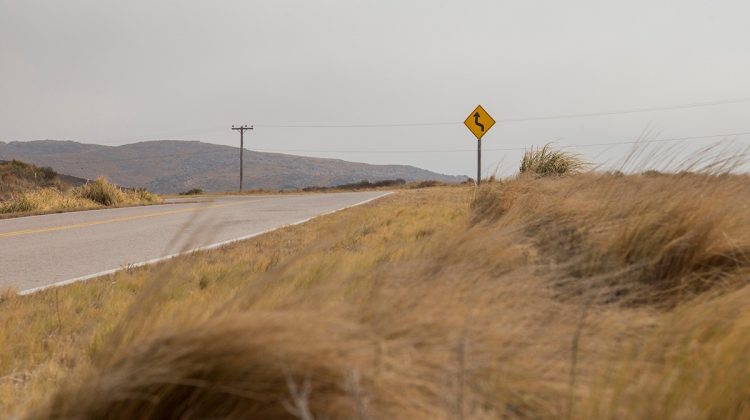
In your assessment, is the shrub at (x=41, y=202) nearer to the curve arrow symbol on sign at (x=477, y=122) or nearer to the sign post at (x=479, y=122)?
the sign post at (x=479, y=122)

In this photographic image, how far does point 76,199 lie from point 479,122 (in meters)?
13.3

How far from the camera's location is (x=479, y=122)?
20875 mm

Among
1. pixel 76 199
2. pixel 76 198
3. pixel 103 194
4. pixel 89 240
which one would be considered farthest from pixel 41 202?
pixel 89 240

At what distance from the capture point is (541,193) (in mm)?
6855

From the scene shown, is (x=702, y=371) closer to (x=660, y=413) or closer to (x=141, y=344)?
(x=660, y=413)

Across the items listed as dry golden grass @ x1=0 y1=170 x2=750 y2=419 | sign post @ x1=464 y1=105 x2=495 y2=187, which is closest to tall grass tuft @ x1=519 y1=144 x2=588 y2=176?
sign post @ x1=464 y1=105 x2=495 y2=187

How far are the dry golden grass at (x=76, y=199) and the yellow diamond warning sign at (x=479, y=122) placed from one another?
1138 cm

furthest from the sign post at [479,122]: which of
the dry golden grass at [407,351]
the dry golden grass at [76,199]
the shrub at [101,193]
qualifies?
the dry golden grass at [407,351]

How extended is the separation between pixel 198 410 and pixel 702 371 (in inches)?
63.0

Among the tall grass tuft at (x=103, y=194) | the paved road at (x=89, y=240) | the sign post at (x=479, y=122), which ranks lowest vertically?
the paved road at (x=89, y=240)

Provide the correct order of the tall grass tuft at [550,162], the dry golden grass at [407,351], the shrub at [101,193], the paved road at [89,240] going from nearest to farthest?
the dry golden grass at [407,351]
the paved road at [89,240]
the tall grass tuft at [550,162]
the shrub at [101,193]

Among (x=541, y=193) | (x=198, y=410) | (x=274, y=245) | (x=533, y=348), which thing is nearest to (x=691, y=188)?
(x=541, y=193)

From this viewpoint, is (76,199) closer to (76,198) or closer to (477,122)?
(76,198)

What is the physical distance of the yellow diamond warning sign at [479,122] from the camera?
2073 centimetres
